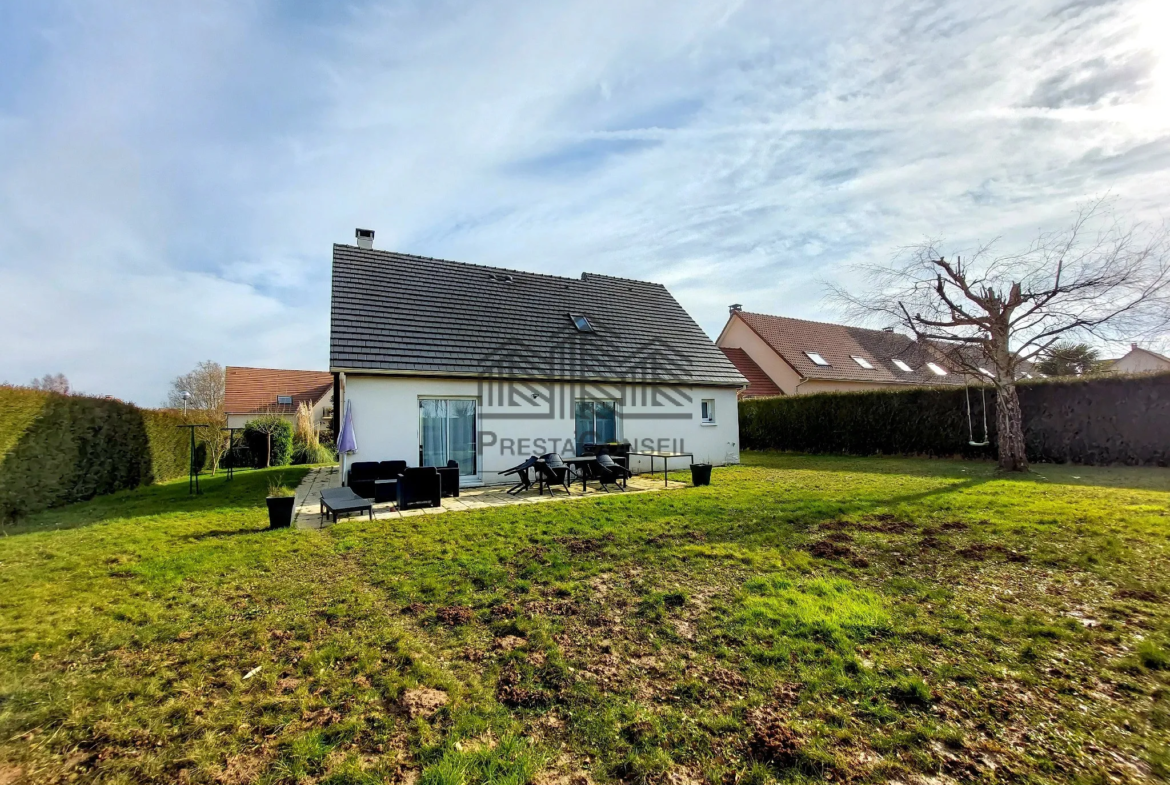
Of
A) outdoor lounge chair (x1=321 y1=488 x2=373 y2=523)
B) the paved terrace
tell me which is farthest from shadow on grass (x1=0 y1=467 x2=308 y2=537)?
outdoor lounge chair (x1=321 y1=488 x2=373 y2=523)

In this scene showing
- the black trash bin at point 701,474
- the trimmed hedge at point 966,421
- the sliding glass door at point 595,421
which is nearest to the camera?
the black trash bin at point 701,474

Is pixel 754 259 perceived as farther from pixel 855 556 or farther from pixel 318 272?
pixel 318 272

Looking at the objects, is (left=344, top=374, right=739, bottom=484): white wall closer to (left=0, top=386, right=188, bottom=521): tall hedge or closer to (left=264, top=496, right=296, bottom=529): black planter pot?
(left=264, top=496, right=296, bottom=529): black planter pot

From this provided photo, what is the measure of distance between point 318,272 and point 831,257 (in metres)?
14.7

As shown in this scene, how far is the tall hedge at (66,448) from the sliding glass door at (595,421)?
1076cm

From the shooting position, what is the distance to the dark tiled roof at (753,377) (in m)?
25.2

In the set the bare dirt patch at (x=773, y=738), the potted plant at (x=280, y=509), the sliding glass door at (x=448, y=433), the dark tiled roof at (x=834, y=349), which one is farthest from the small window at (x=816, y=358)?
the bare dirt patch at (x=773, y=738)

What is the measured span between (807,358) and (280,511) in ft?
81.9

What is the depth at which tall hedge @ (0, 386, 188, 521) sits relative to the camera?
8.41 meters

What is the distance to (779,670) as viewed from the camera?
302 cm

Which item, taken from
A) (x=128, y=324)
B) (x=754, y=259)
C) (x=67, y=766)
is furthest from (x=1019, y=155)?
(x=128, y=324)

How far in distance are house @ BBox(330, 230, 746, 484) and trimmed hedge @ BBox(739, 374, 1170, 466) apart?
5.79m

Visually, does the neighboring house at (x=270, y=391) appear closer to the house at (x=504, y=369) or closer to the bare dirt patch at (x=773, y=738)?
the house at (x=504, y=369)

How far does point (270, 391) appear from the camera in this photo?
109 ft
